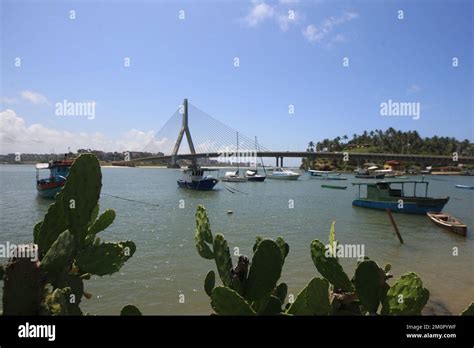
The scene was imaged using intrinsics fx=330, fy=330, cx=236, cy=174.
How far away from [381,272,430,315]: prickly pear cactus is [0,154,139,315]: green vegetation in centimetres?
140

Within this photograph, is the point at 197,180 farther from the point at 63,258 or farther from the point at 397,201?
the point at 63,258

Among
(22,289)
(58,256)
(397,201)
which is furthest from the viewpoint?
(397,201)

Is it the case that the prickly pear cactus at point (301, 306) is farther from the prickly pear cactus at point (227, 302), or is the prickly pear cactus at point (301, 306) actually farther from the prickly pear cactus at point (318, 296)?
the prickly pear cactus at point (227, 302)

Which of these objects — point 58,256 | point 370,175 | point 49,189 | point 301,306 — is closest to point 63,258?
point 58,256

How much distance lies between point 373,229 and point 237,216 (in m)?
9.41

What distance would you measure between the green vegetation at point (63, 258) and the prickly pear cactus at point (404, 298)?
1404 millimetres

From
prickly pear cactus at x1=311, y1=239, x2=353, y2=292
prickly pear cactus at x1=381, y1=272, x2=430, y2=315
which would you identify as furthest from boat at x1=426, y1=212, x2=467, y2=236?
prickly pear cactus at x1=311, y1=239, x2=353, y2=292

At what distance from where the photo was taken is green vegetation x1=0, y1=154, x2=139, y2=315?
4.36ft

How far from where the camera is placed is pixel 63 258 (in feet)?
5.13

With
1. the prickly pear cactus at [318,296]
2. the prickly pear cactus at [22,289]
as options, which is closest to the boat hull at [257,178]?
the prickly pear cactus at [318,296]

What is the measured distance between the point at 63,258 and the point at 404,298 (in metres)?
1.85

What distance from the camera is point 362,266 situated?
1876 mm

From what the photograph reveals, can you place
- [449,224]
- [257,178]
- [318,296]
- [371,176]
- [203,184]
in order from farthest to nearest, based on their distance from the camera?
[371,176] → [257,178] → [203,184] → [449,224] → [318,296]
